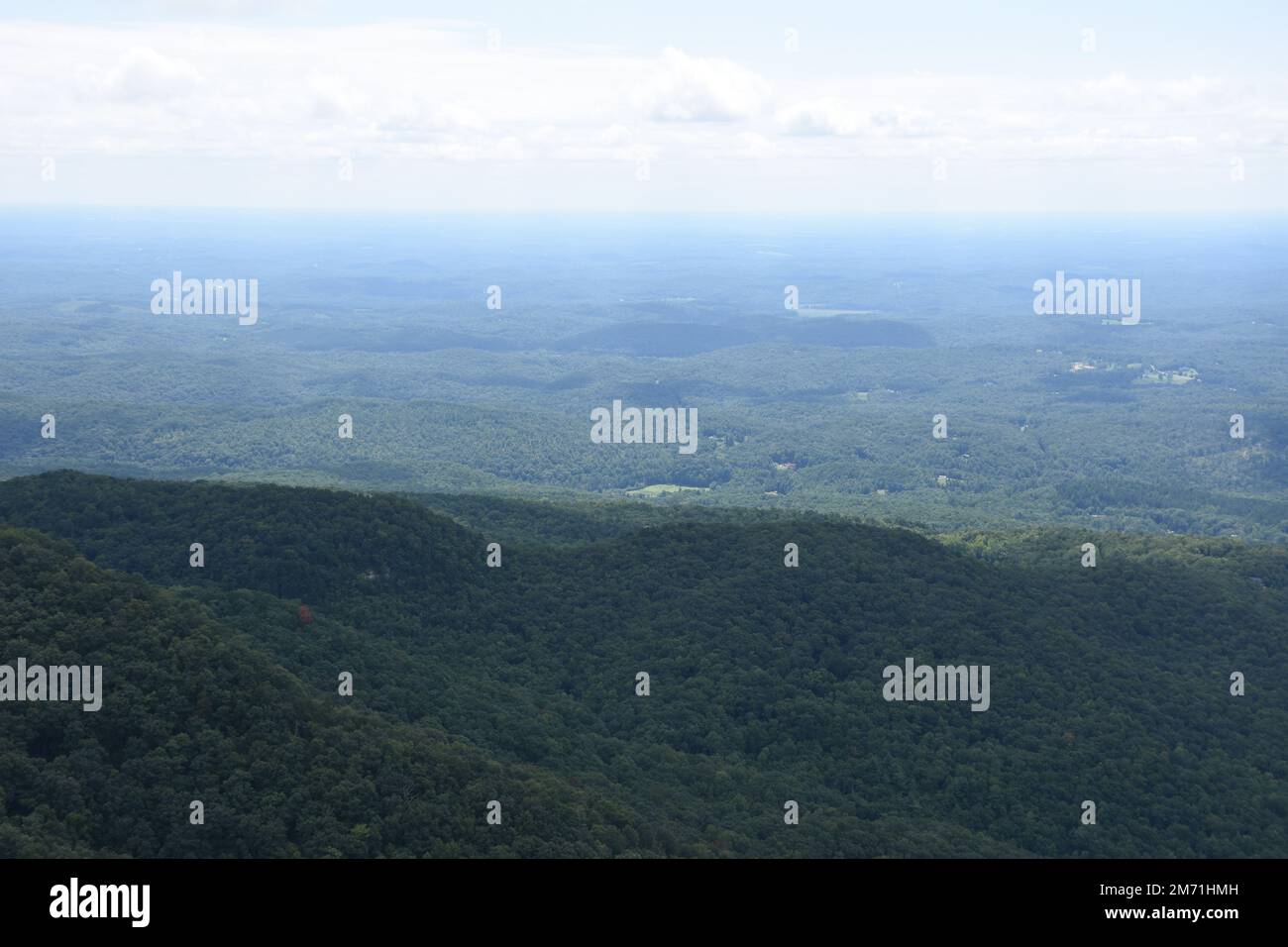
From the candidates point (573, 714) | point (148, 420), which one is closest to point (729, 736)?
point (573, 714)

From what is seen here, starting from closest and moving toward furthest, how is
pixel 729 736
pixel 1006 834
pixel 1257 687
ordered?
pixel 1006 834 → pixel 729 736 → pixel 1257 687

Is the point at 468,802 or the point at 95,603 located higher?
the point at 95,603

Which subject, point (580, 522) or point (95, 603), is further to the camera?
point (580, 522)

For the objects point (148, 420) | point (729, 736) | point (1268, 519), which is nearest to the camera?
point (729, 736)

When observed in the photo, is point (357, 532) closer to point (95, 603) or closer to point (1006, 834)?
point (95, 603)
